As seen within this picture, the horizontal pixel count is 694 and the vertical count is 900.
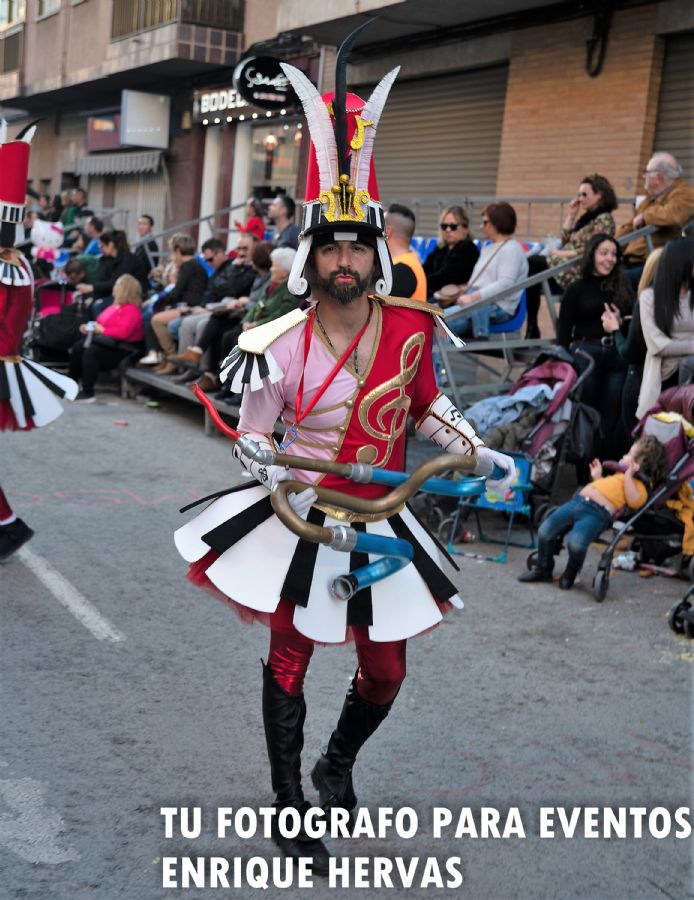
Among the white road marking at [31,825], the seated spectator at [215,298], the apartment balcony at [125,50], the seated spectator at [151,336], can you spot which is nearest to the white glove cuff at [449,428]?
the white road marking at [31,825]

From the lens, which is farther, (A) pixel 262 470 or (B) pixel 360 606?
(B) pixel 360 606

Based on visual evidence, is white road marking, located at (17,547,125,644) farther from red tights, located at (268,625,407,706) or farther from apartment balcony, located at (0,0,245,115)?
apartment balcony, located at (0,0,245,115)

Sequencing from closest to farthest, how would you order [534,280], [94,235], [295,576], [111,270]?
[295,576] → [534,280] → [111,270] → [94,235]

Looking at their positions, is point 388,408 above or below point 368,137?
below

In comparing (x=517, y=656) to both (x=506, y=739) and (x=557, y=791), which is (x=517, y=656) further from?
(x=557, y=791)

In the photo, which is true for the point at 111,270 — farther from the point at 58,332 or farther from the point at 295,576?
the point at 295,576

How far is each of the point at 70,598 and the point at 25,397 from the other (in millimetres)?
1331

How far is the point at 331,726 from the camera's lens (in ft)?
15.4

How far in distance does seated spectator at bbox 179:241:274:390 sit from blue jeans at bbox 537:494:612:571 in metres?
5.01

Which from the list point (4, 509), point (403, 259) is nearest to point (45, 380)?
point (4, 509)

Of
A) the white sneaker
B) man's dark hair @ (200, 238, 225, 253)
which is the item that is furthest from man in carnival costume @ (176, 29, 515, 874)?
man's dark hair @ (200, 238, 225, 253)

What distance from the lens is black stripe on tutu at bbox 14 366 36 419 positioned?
671 centimetres

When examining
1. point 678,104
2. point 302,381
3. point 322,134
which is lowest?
point 302,381

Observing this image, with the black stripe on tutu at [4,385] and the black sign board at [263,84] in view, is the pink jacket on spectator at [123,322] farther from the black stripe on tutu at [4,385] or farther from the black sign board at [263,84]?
the black sign board at [263,84]
